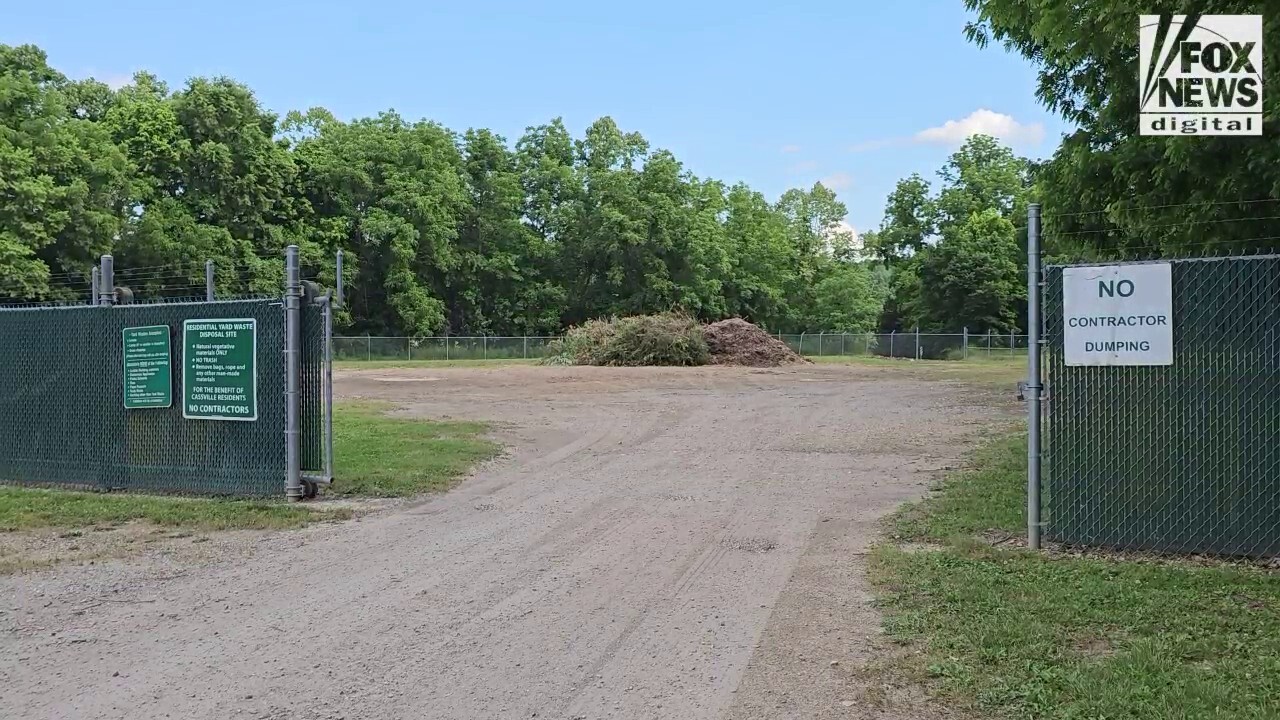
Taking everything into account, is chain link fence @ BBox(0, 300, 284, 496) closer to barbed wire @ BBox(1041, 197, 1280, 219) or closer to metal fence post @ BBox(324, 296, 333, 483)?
metal fence post @ BBox(324, 296, 333, 483)

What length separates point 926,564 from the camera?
668cm

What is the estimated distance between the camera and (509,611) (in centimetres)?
578

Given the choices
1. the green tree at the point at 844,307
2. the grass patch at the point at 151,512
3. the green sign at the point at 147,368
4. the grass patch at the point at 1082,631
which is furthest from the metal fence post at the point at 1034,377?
the green tree at the point at 844,307

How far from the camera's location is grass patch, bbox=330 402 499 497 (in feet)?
34.2

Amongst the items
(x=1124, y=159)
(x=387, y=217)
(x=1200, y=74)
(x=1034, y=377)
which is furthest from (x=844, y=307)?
(x=1034, y=377)

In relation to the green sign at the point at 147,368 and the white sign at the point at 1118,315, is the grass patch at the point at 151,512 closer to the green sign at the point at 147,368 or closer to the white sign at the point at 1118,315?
the green sign at the point at 147,368

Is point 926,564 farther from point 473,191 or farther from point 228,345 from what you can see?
point 473,191

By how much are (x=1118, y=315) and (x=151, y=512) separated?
27.1ft

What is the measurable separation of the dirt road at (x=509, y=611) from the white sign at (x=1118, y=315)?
2192mm

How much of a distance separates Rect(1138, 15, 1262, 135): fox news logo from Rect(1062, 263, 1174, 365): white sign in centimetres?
262

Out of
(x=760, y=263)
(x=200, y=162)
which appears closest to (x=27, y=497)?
(x=200, y=162)

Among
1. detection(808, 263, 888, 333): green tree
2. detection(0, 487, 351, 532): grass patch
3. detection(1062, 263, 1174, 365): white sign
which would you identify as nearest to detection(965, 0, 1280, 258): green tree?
detection(1062, 263, 1174, 365): white sign

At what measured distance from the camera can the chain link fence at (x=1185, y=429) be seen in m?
6.43

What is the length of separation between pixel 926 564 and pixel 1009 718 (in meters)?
2.66
